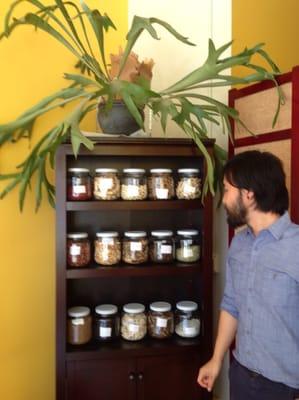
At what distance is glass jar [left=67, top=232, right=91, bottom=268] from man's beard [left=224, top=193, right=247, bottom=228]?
65 cm

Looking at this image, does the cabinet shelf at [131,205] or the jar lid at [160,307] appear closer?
the cabinet shelf at [131,205]

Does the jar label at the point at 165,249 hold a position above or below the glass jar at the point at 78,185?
below

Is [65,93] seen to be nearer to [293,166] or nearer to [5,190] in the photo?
[5,190]

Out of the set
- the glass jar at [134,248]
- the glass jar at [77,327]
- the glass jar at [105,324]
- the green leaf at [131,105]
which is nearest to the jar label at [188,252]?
the glass jar at [134,248]

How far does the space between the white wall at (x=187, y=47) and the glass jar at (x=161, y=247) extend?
47 centimetres

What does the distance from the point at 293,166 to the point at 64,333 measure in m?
1.13

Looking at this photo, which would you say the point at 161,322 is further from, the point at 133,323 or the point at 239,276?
the point at 239,276

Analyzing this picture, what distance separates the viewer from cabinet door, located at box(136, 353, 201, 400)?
180 centimetres

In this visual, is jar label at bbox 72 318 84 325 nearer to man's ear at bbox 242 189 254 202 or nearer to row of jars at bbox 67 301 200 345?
row of jars at bbox 67 301 200 345

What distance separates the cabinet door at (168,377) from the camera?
180 cm

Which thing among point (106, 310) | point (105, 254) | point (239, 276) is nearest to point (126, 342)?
point (106, 310)

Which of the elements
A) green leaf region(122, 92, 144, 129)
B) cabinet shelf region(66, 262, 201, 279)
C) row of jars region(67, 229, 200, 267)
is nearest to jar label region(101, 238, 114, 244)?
row of jars region(67, 229, 200, 267)

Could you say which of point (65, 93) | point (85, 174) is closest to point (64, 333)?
point (85, 174)

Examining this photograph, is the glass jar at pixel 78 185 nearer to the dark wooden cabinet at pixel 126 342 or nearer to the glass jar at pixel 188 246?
the dark wooden cabinet at pixel 126 342
